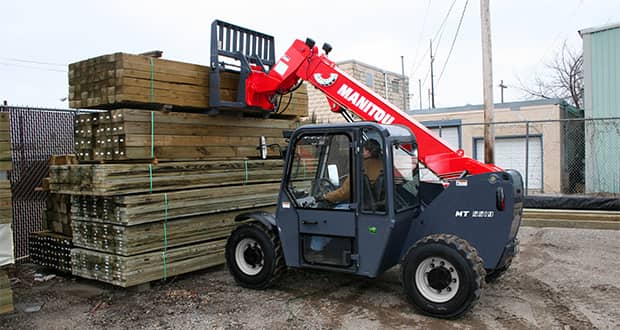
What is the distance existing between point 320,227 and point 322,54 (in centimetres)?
232

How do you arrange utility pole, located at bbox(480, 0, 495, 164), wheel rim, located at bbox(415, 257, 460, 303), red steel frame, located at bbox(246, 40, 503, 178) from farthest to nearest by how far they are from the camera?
utility pole, located at bbox(480, 0, 495, 164), red steel frame, located at bbox(246, 40, 503, 178), wheel rim, located at bbox(415, 257, 460, 303)

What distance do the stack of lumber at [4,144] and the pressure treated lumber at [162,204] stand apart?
1.52 meters

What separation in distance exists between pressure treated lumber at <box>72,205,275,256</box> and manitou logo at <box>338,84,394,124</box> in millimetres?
2706

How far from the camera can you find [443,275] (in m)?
5.30

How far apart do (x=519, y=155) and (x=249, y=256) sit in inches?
548

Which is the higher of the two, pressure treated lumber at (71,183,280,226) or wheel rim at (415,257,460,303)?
pressure treated lumber at (71,183,280,226)

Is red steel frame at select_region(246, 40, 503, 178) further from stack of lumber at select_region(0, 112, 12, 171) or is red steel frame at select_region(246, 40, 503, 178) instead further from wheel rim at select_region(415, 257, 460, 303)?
stack of lumber at select_region(0, 112, 12, 171)

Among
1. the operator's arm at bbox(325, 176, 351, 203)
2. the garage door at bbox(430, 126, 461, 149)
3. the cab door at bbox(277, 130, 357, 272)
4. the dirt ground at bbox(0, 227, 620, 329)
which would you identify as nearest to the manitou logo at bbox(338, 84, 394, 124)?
the cab door at bbox(277, 130, 357, 272)

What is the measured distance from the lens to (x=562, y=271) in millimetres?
7379

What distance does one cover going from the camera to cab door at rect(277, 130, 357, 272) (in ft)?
19.1

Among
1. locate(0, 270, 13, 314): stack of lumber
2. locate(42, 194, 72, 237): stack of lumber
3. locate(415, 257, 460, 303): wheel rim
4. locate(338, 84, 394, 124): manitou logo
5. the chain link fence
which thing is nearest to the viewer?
locate(0, 270, 13, 314): stack of lumber

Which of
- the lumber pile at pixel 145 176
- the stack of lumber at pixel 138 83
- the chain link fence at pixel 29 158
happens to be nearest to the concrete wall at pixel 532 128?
the lumber pile at pixel 145 176

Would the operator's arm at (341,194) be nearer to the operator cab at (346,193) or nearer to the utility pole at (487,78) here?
the operator cab at (346,193)

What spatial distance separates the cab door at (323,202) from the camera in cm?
582
